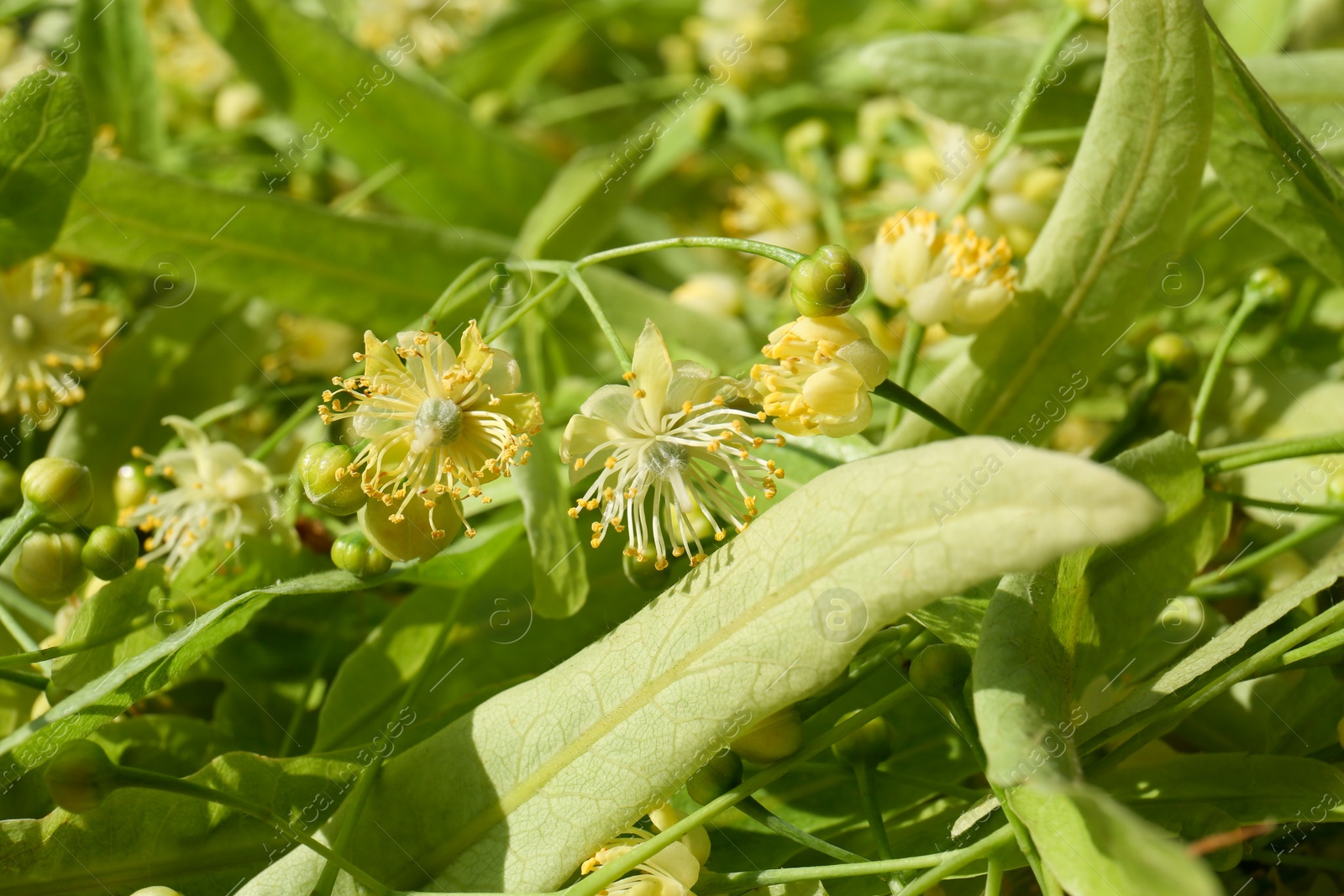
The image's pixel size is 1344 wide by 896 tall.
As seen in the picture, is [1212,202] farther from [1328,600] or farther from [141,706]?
[141,706]

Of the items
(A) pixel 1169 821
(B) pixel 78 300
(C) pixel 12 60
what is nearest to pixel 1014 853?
(A) pixel 1169 821

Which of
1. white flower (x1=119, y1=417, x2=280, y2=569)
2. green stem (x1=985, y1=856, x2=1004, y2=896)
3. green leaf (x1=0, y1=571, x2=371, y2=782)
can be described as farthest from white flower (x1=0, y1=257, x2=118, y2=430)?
green stem (x1=985, y1=856, x2=1004, y2=896)

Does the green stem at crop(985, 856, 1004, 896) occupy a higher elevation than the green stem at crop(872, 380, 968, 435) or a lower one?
lower

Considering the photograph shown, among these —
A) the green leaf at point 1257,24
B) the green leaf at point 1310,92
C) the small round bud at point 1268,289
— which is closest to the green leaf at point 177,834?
the small round bud at point 1268,289

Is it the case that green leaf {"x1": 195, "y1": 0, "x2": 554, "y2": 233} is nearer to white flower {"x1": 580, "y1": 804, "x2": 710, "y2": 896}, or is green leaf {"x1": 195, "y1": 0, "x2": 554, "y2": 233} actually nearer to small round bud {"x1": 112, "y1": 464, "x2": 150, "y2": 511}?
small round bud {"x1": 112, "y1": 464, "x2": 150, "y2": 511}

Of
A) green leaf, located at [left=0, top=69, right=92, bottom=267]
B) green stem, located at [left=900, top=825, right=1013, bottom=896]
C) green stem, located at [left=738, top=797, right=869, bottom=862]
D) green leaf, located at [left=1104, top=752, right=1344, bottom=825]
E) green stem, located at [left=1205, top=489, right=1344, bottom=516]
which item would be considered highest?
green leaf, located at [left=0, top=69, right=92, bottom=267]

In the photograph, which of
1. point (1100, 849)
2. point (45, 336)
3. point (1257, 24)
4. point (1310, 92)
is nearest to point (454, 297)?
point (45, 336)

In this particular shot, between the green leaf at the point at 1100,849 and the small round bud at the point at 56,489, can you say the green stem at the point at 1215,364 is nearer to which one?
the green leaf at the point at 1100,849

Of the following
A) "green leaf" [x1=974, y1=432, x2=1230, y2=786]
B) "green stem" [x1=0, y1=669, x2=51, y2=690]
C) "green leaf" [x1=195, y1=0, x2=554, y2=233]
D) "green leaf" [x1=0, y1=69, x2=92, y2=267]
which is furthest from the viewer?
"green leaf" [x1=195, y1=0, x2=554, y2=233]
